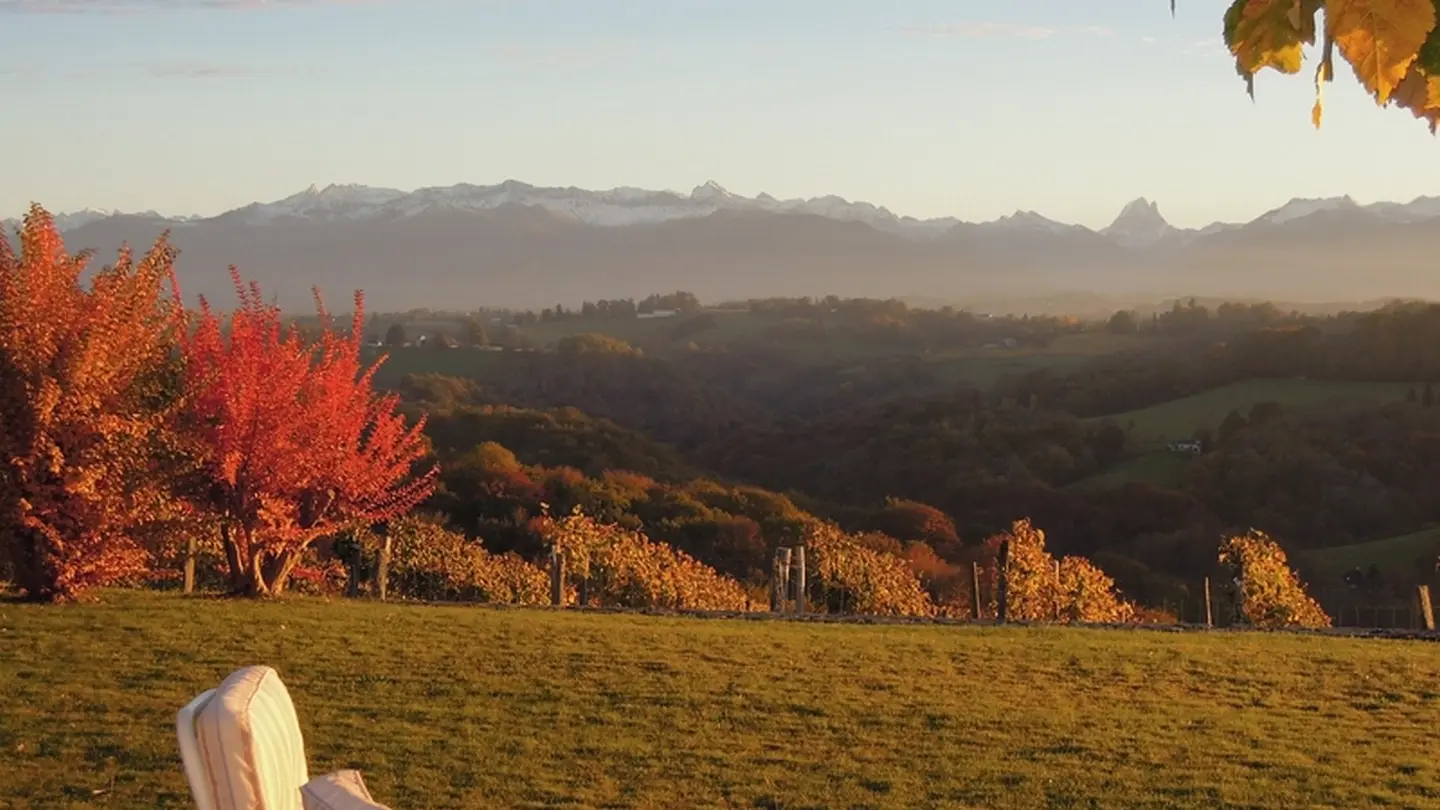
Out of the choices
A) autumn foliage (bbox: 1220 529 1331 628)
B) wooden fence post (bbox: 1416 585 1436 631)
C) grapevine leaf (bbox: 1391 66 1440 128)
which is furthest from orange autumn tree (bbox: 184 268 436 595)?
grapevine leaf (bbox: 1391 66 1440 128)

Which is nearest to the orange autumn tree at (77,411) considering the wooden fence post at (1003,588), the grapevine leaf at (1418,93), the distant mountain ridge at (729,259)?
the wooden fence post at (1003,588)

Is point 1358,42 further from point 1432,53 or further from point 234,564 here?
point 234,564

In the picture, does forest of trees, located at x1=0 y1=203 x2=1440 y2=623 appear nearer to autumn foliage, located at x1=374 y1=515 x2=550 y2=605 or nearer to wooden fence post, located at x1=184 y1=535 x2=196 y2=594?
autumn foliage, located at x1=374 y1=515 x2=550 y2=605

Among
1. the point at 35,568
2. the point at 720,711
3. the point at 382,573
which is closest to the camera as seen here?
the point at 720,711

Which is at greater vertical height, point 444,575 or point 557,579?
point 557,579

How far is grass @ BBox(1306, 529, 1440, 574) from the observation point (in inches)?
1852

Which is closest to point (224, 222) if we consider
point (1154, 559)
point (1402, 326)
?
point (1402, 326)

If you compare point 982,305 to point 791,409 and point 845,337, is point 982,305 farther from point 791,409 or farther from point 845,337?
point 791,409

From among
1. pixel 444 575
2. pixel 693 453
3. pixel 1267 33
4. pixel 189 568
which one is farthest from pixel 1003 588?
pixel 693 453

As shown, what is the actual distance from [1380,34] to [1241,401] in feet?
246

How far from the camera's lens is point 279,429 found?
15406 millimetres

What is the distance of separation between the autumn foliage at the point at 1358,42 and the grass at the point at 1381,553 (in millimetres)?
47284

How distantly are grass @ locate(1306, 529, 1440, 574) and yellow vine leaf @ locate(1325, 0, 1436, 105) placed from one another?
4751 cm

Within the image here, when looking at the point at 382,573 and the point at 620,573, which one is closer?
the point at 382,573
